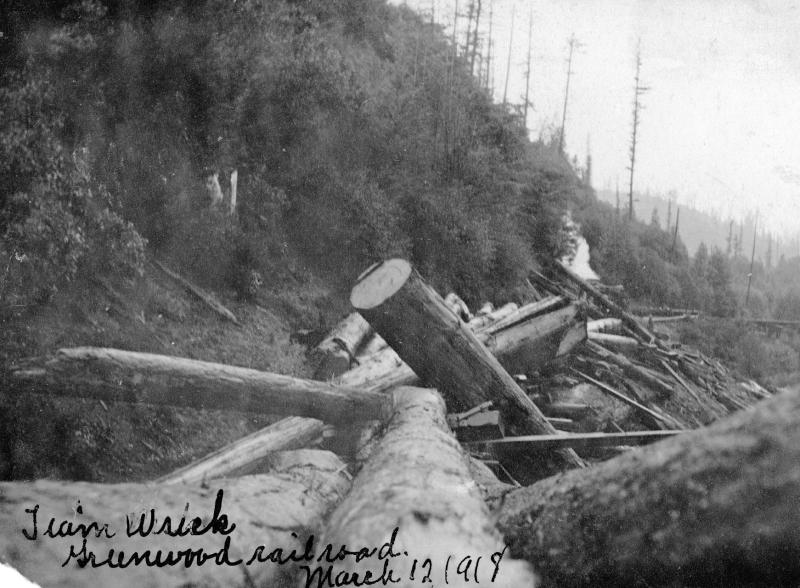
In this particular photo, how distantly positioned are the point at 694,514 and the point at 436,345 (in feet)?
9.69

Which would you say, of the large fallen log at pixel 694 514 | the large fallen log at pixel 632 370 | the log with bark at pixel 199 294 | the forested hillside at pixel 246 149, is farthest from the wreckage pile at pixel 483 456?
the forested hillside at pixel 246 149

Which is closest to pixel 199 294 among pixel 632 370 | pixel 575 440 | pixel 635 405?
pixel 575 440

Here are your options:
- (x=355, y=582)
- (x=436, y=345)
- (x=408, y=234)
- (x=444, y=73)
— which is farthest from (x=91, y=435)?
(x=444, y=73)

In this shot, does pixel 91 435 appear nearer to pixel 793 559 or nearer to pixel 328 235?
pixel 793 559

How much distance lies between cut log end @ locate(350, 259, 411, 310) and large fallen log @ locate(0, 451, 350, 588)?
6.72 ft

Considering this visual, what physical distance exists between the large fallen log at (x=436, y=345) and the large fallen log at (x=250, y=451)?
980 mm

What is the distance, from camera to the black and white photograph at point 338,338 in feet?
4.82

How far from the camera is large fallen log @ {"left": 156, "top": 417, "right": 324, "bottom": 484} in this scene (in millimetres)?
3326

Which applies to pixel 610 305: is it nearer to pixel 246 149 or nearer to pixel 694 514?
pixel 246 149

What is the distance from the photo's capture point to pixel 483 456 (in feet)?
13.0

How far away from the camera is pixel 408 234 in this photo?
11516 mm

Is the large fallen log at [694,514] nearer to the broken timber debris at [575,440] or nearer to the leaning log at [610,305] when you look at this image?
the broken timber debris at [575,440]

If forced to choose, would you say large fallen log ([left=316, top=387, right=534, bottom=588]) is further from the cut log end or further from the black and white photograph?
the cut log end

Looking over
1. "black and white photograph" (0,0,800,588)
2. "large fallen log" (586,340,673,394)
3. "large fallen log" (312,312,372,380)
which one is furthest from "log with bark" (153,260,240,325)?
"large fallen log" (586,340,673,394)
